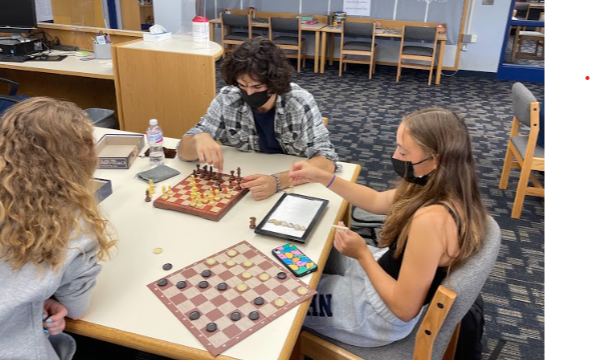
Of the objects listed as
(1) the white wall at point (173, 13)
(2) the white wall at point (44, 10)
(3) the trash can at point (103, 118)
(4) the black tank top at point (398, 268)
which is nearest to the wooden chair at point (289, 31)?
(1) the white wall at point (173, 13)

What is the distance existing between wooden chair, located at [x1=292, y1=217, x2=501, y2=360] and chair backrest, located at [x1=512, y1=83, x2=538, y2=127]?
1872 mm

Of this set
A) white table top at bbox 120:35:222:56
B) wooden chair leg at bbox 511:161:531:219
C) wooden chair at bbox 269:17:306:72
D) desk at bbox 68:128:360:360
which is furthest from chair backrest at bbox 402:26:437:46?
desk at bbox 68:128:360:360

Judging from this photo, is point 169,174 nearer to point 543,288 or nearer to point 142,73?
point 142,73

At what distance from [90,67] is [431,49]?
14.6 feet

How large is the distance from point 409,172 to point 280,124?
815 millimetres

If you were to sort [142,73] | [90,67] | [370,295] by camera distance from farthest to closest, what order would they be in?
[90,67] → [142,73] → [370,295]

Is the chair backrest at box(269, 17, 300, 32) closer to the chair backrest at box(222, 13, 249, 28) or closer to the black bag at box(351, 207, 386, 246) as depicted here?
the chair backrest at box(222, 13, 249, 28)

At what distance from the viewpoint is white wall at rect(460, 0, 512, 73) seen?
6297mm

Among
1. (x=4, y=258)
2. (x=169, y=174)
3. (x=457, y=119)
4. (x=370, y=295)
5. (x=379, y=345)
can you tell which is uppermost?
(x=457, y=119)

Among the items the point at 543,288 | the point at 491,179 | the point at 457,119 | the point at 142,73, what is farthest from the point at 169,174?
the point at 491,179

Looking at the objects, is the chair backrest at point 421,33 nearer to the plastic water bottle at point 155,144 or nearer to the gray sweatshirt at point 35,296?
the plastic water bottle at point 155,144

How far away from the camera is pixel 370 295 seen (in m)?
1.32

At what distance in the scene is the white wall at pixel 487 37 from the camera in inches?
248

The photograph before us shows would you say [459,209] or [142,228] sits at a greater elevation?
[459,209]
